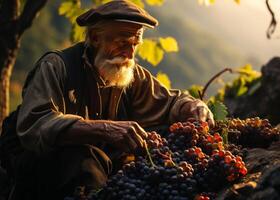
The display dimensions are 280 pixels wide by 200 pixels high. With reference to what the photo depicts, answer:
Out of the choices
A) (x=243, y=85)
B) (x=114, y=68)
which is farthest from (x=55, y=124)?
(x=243, y=85)

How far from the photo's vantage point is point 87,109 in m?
5.91

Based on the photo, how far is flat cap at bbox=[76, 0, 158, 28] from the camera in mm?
5570

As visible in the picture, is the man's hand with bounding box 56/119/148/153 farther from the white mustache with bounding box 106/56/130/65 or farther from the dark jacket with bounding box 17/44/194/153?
the white mustache with bounding box 106/56/130/65

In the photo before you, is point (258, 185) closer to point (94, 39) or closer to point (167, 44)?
point (94, 39)

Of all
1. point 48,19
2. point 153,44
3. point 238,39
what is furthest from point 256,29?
point 153,44

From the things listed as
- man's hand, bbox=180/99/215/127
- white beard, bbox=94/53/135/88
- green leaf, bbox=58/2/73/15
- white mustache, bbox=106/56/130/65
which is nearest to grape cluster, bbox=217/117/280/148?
man's hand, bbox=180/99/215/127

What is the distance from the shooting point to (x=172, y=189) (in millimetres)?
4781

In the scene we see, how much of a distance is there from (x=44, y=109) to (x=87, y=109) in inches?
20.4

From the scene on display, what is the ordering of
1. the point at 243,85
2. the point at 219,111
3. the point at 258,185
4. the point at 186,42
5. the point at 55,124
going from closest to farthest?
the point at 258,185, the point at 55,124, the point at 219,111, the point at 243,85, the point at 186,42

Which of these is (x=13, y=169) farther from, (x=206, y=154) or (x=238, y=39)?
(x=238, y=39)

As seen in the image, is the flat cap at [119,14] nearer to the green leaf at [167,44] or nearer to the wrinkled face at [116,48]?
the wrinkled face at [116,48]

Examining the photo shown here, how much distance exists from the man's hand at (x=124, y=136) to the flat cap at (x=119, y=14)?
2.79 ft

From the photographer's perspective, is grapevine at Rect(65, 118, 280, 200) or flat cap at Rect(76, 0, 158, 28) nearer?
grapevine at Rect(65, 118, 280, 200)

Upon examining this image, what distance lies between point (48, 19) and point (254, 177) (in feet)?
276
